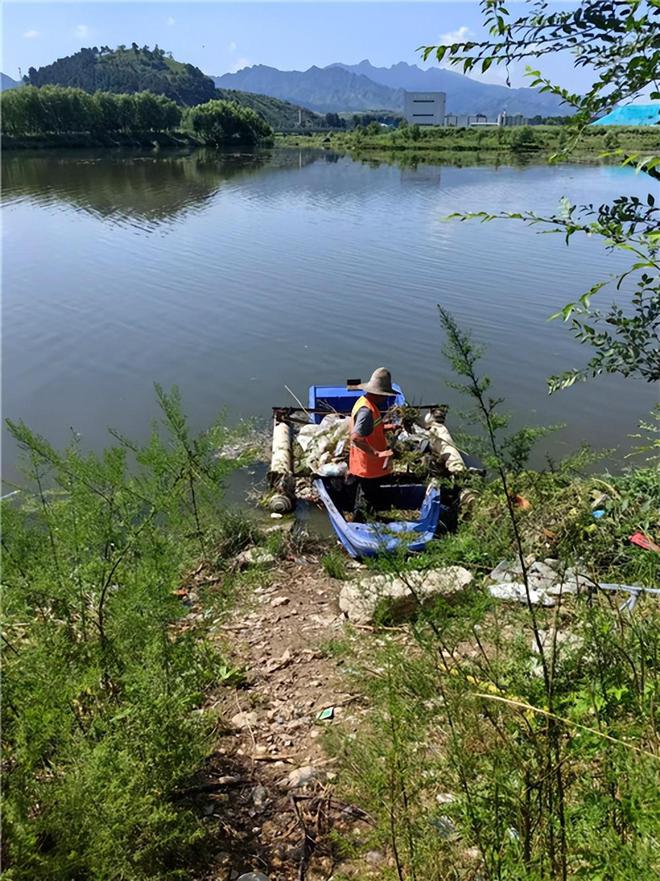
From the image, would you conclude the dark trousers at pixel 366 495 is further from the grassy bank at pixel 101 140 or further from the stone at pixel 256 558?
the grassy bank at pixel 101 140

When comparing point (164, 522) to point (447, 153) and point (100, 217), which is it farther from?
point (447, 153)

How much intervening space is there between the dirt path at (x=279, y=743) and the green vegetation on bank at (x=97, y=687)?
280mm

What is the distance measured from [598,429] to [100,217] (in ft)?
86.2

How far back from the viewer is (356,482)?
821 centimetres

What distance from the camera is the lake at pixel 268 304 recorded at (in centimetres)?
1314

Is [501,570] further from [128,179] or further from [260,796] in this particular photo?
[128,179]

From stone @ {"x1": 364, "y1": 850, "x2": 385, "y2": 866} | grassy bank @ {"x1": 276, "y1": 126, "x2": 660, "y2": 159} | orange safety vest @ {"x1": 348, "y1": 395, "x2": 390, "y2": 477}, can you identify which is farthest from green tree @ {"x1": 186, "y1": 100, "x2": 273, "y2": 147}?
stone @ {"x1": 364, "y1": 850, "x2": 385, "y2": 866}

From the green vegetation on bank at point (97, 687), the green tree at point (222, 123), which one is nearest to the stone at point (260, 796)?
the green vegetation on bank at point (97, 687)

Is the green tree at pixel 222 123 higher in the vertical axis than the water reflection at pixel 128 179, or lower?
higher

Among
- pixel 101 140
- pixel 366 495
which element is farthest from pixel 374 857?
pixel 101 140

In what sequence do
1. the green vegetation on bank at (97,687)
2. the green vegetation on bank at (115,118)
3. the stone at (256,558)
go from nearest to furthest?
the green vegetation on bank at (97,687) → the stone at (256,558) → the green vegetation on bank at (115,118)

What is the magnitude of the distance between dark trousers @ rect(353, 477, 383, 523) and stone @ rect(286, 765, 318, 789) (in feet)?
14.0

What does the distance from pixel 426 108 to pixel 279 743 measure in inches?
→ 7265

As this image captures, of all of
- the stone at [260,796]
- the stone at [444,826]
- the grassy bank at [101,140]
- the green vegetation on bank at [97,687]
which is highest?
the grassy bank at [101,140]
